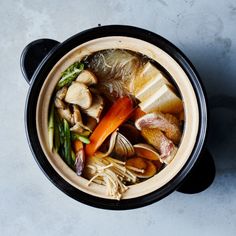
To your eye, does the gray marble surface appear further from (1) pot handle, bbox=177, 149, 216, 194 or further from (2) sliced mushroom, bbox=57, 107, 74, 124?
(2) sliced mushroom, bbox=57, 107, 74, 124

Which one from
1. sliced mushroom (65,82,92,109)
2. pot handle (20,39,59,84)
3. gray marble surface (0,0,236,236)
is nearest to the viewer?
sliced mushroom (65,82,92,109)

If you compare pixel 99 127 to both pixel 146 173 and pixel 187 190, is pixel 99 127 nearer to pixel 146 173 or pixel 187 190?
pixel 146 173

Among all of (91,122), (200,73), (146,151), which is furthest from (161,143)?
(200,73)

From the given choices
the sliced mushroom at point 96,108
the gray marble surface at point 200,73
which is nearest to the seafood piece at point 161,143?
the sliced mushroom at point 96,108

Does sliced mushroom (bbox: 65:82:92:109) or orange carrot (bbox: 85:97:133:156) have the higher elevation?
sliced mushroom (bbox: 65:82:92:109)

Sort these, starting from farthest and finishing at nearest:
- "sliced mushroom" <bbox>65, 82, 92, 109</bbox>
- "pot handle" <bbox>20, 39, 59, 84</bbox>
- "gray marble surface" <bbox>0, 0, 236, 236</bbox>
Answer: "gray marble surface" <bbox>0, 0, 236, 236</bbox>
"pot handle" <bbox>20, 39, 59, 84</bbox>
"sliced mushroom" <bbox>65, 82, 92, 109</bbox>

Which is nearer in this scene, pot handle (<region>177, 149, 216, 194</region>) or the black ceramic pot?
the black ceramic pot

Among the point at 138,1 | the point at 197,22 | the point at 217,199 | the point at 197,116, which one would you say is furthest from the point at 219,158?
the point at 138,1

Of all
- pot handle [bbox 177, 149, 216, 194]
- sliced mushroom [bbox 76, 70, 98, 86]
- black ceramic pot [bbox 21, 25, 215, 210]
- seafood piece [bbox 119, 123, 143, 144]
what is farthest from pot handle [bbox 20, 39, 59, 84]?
pot handle [bbox 177, 149, 216, 194]
